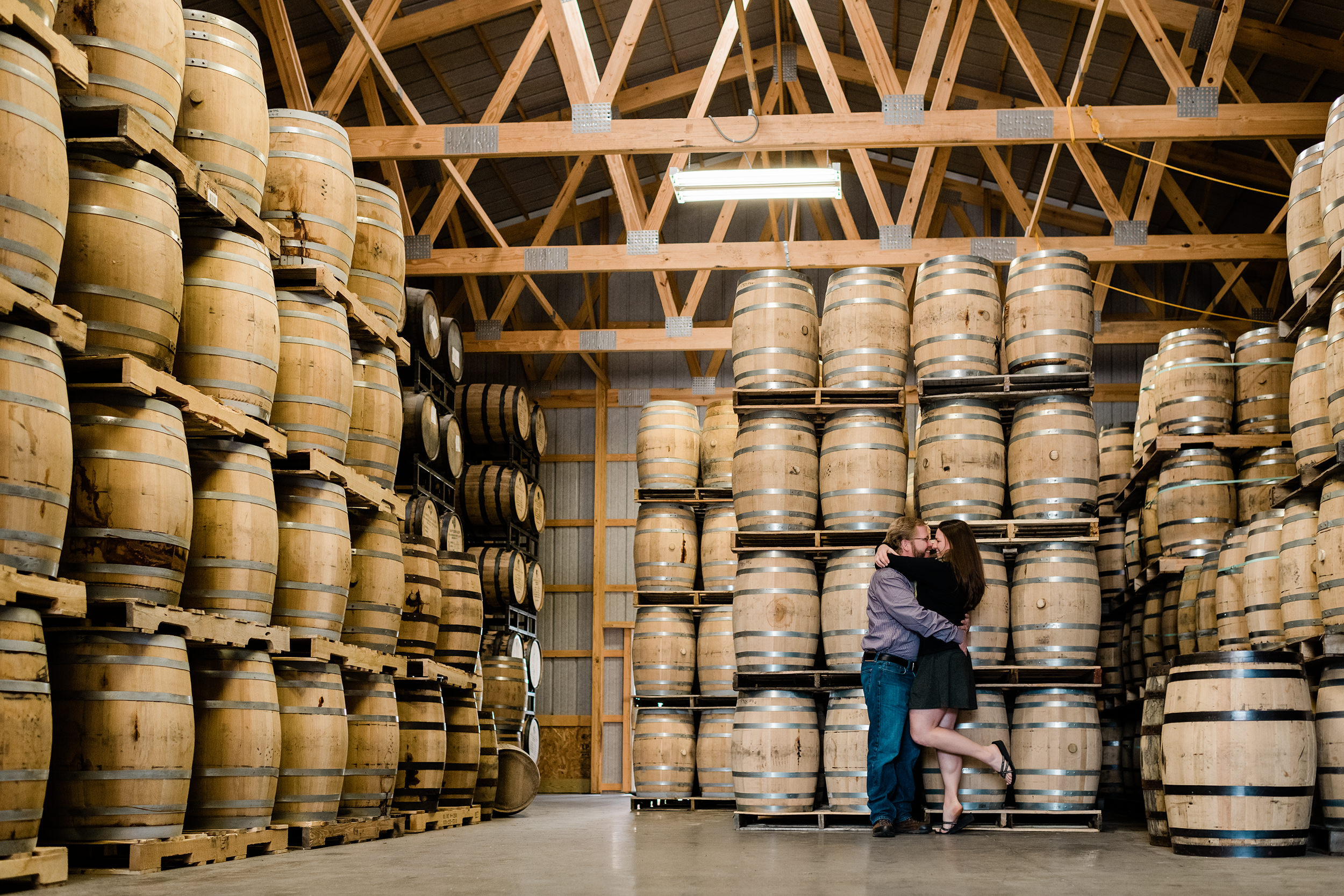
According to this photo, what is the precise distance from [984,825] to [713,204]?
15.8 m

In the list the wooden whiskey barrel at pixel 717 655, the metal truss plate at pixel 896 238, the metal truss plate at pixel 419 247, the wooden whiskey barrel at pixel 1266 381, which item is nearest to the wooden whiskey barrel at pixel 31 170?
the wooden whiskey barrel at pixel 717 655

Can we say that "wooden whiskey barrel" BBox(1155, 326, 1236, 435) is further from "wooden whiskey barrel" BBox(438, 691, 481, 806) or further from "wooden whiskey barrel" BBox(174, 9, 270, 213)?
"wooden whiskey barrel" BBox(174, 9, 270, 213)

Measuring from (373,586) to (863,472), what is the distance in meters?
3.41

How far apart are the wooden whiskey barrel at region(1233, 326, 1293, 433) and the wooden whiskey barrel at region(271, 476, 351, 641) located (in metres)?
7.24

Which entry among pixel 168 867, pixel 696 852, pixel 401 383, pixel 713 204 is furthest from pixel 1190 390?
pixel 713 204

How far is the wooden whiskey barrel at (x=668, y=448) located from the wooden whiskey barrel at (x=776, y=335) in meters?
5.29

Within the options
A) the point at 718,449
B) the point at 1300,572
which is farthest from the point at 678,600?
the point at 1300,572

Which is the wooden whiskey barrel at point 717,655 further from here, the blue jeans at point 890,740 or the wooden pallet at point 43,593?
the wooden pallet at point 43,593

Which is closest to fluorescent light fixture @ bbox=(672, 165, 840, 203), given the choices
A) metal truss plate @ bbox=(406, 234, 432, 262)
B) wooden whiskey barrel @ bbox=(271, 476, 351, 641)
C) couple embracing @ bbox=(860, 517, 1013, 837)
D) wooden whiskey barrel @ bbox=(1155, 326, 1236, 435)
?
wooden whiskey barrel @ bbox=(1155, 326, 1236, 435)

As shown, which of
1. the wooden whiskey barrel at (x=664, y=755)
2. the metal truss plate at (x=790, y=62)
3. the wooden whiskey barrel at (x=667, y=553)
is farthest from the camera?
the metal truss plate at (x=790, y=62)

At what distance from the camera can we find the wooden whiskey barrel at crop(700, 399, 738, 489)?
14641mm

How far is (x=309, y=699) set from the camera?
6.84 m

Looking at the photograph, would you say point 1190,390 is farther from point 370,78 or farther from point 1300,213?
point 370,78

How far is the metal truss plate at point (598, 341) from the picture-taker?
1745cm
